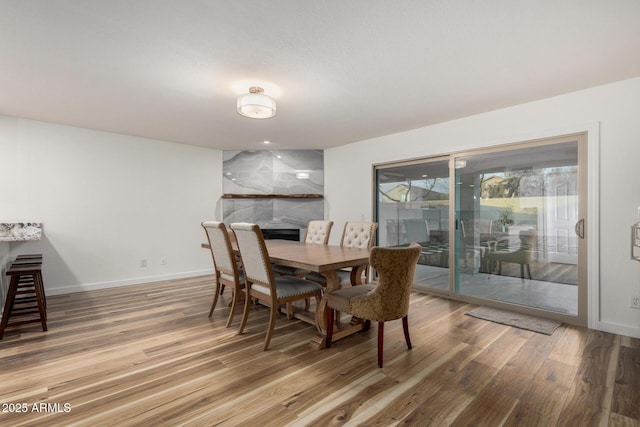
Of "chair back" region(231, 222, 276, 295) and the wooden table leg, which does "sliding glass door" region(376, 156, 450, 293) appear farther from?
"chair back" region(231, 222, 276, 295)

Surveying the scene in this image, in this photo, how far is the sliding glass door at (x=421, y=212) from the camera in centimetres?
405

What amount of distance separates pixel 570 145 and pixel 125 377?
4.38 meters

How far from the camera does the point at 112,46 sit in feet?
6.84

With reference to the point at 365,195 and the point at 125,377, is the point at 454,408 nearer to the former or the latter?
the point at 125,377

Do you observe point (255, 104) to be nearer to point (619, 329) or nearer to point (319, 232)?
point (319, 232)

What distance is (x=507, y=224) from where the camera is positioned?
344 cm

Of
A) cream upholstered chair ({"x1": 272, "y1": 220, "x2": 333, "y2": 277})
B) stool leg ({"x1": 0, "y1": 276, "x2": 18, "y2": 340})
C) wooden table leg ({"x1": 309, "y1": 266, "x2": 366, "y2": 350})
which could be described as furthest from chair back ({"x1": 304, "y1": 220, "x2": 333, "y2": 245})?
stool leg ({"x1": 0, "y1": 276, "x2": 18, "y2": 340})

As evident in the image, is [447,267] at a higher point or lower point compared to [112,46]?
lower

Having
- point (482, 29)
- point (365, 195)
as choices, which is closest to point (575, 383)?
point (482, 29)

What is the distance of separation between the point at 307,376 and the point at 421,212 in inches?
120

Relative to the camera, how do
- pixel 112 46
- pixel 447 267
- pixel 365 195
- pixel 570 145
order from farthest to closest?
pixel 365 195 → pixel 447 267 → pixel 570 145 → pixel 112 46

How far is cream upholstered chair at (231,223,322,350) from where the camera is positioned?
2.37 metres

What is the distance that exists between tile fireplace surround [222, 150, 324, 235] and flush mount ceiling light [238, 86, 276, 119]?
2.70 m

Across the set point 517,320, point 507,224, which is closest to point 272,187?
point 507,224
